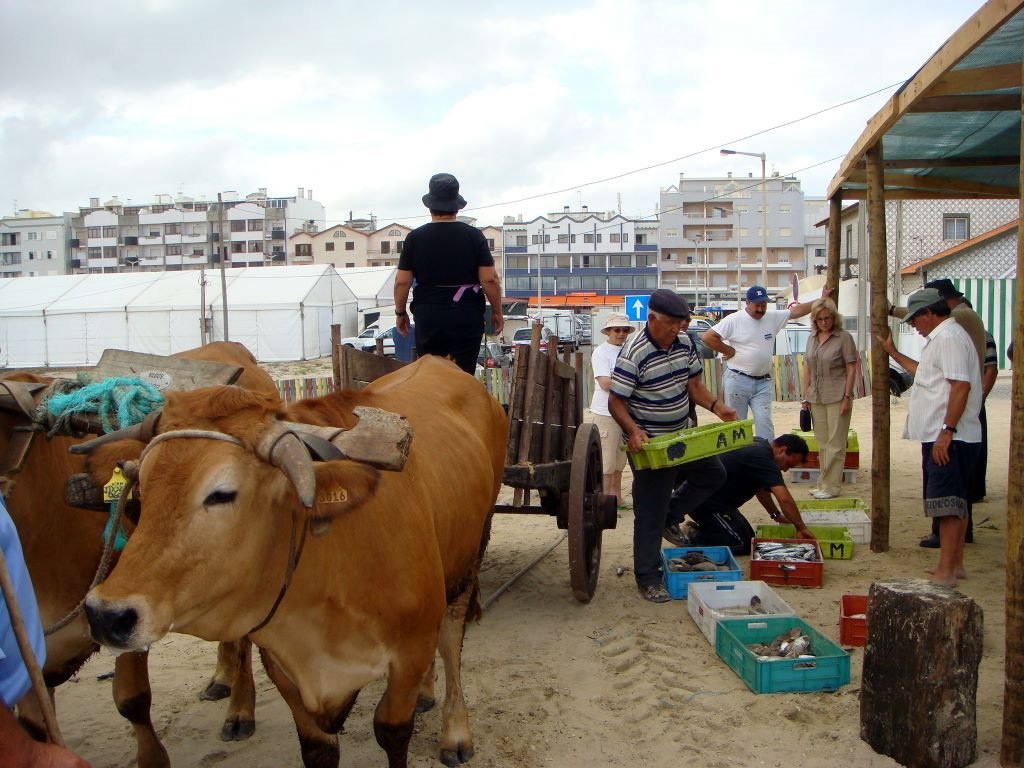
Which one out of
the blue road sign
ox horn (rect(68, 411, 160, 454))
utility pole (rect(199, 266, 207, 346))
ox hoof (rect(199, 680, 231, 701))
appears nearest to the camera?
ox horn (rect(68, 411, 160, 454))

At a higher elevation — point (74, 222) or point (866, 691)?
point (74, 222)

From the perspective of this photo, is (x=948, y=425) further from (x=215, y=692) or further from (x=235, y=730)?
(x=215, y=692)

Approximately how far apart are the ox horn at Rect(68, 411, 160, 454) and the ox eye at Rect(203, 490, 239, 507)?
1.44 feet

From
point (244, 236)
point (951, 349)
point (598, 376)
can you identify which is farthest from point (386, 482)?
point (244, 236)

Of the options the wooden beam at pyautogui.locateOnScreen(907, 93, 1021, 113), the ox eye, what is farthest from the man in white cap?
the ox eye

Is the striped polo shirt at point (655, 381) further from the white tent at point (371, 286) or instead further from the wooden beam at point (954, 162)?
the white tent at point (371, 286)

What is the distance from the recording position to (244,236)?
321ft

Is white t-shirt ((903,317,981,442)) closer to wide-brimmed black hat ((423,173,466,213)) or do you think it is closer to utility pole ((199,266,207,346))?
wide-brimmed black hat ((423,173,466,213))

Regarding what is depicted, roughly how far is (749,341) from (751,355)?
0.13 m

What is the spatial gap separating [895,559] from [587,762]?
366 centimetres

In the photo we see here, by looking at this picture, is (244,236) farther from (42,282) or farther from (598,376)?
(598,376)

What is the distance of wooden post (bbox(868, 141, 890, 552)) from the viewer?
6.60 meters

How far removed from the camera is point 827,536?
6.70 m

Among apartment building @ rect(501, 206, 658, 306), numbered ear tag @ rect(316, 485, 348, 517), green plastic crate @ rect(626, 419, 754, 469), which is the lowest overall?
green plastic crate @ rect(626, 419, 754, 469)
